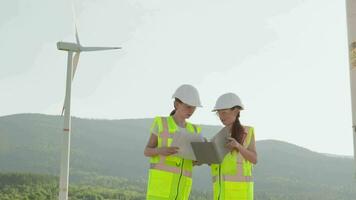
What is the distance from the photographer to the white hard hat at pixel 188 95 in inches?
260

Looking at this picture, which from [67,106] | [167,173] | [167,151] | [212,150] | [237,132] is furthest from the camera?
[67,106]

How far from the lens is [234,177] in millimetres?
6512

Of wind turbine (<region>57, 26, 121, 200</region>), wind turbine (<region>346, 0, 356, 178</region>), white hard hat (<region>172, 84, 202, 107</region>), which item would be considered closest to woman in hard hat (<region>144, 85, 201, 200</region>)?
white hard hat (<region>172, 84, 202, 107</region>)

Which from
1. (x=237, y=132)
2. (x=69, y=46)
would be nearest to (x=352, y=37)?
(x=237, y=132)

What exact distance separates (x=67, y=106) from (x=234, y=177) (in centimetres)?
1947

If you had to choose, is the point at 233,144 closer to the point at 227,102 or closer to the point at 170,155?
the point at 227,102

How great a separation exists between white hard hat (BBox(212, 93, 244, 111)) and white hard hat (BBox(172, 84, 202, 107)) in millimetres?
323

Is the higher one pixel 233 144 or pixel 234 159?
pixel 233 144

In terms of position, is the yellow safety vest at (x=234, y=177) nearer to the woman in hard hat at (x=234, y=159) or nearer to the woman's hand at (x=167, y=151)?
the woman in hard hat at (x=234, y=159)

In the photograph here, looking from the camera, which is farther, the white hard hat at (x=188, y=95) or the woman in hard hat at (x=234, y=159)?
the white hard hat at (x=188, y=95)

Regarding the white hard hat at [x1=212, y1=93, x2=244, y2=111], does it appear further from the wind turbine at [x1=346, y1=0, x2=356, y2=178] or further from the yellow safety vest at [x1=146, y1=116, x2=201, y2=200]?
the wind turbine at [x1=346, y1=0, x2=356, y2=178]

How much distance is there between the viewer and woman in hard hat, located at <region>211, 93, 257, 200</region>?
21.2 feet

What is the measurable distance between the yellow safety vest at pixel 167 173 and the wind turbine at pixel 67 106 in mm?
16642

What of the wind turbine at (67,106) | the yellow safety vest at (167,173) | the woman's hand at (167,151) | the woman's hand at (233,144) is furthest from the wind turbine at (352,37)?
the wind turbine at (67,106)
